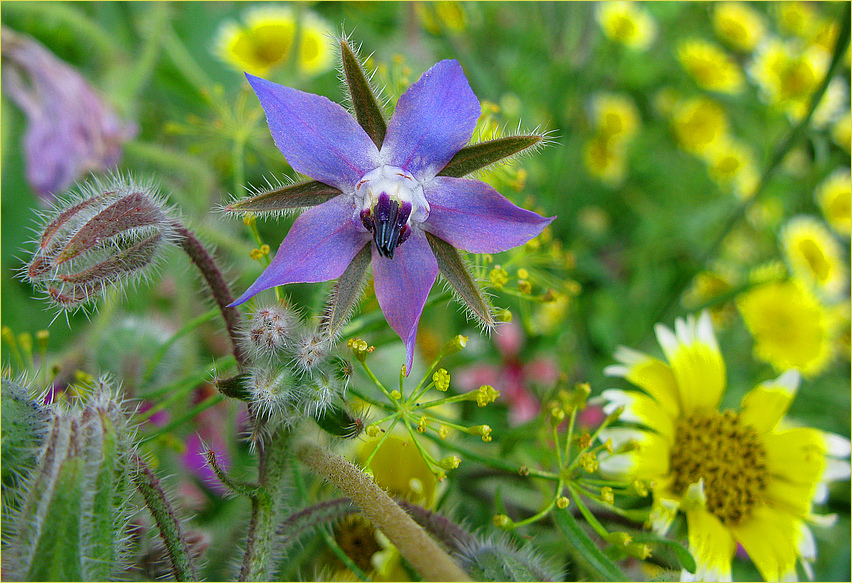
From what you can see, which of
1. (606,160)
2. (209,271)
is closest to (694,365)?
(209,271)

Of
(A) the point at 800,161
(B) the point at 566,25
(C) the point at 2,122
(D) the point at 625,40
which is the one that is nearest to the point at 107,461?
(C) the point at 2,122

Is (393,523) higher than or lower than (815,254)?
lower

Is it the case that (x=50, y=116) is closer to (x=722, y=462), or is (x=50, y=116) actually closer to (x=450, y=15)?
(x=450, y=15)

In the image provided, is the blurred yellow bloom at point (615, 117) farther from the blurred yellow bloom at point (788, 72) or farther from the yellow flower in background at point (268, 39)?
the yellow flower in background at point (268, 39)

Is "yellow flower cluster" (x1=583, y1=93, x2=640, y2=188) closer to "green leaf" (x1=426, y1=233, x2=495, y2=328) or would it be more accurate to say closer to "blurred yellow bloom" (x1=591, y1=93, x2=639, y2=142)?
"blurred yellow bloom" (x1=591, y1=93, x2=639, y2=142)

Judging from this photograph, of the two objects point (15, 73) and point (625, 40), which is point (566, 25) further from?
point (15, 73)

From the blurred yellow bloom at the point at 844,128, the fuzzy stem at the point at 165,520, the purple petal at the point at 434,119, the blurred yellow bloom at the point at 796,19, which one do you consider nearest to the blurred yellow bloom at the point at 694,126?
Answer: the blurred yellow bloom at the point at 844,128
